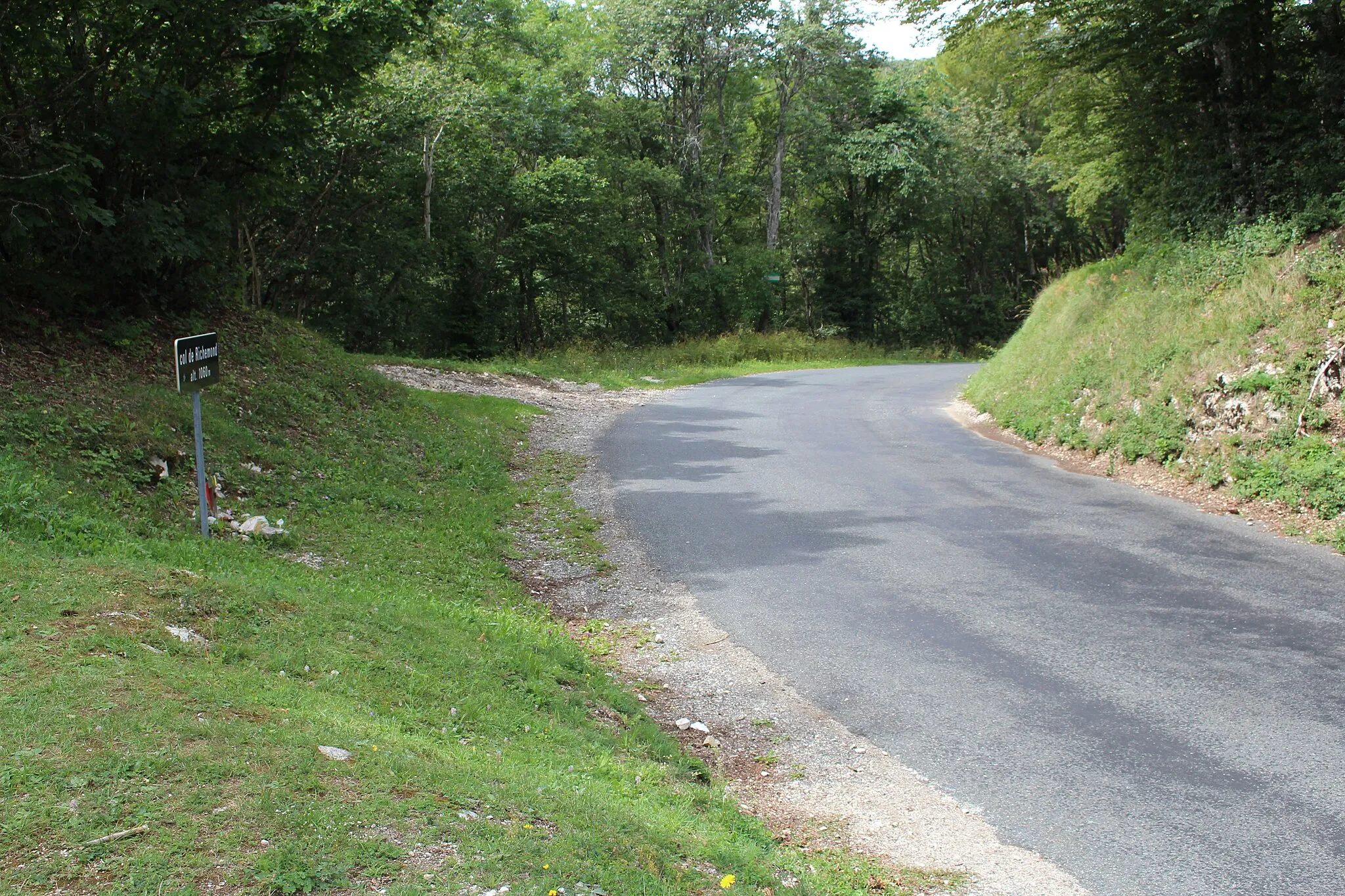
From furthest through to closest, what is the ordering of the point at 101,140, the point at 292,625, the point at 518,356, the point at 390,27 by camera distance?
the point at 518,356 < the point at 390,27 < the point at 101,140 < the point at 292,625

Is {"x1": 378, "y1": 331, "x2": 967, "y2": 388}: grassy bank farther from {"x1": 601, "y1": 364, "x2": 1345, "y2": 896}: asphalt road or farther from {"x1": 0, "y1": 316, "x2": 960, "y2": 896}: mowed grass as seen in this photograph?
{"x1": 0, "y1": 316, "x2": 960, "y2": 896}: mowed grass

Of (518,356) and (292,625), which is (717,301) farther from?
(292,625)

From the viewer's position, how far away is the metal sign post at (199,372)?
24.0ft

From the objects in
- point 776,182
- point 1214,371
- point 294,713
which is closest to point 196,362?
→ point 294,713

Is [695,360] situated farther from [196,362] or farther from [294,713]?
[294,713]

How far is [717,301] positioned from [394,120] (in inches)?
719

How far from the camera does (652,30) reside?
36156mm

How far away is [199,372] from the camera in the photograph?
24.9ft

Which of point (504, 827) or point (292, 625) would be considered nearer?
point (504, 827)

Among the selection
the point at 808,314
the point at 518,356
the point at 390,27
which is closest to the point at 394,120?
the point at 518,356

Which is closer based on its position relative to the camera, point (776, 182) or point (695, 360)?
point (695, 360)

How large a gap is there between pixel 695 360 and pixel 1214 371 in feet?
73.5

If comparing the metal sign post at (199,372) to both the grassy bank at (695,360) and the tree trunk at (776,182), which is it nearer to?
the grassy bank at (695,360)

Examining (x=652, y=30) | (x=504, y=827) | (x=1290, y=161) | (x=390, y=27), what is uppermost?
(x=652, y=30)
